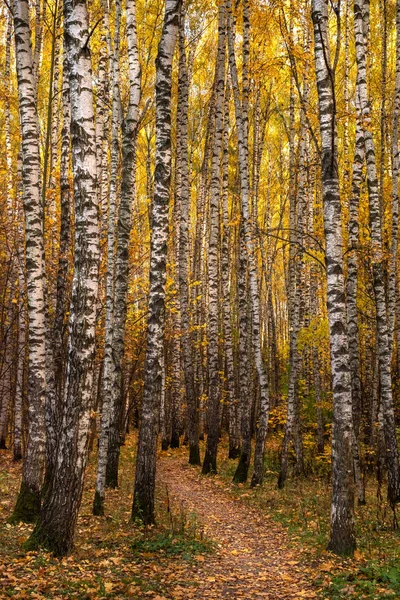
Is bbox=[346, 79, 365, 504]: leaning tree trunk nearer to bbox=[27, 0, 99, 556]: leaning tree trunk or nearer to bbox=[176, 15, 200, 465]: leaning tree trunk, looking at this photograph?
bbox=[176, 15, 200, 465]: leaning tree trunk

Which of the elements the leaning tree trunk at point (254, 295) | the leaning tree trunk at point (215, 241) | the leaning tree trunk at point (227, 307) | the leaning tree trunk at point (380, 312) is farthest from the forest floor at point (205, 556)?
the leaning tree trunk at point (227, 307)

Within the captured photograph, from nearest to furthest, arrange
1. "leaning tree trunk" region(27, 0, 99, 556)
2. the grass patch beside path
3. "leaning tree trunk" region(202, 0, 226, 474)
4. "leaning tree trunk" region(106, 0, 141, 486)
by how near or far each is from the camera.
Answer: the grass patch beside path → "leaning tree trunk" region(27, 0, 99, 556) → "leaning tree trunk" region(106, 0, 141, 486) → "leaning tree trunk" region(202, 0, 226, 474)

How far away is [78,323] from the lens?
563 cm

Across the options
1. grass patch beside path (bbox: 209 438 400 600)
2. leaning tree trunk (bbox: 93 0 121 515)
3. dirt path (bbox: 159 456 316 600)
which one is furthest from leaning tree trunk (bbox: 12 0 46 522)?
grass patch beside path (bbox: 209 438 400 600)

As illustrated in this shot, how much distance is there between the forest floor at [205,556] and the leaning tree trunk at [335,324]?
512mm

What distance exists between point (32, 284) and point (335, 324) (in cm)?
421

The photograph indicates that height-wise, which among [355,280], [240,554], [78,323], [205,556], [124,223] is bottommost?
[240,554]

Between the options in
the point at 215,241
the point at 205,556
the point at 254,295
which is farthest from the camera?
the point at 215,241

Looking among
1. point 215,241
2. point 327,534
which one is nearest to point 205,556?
point 327,534

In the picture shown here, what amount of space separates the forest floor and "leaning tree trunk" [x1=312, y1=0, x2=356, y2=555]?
0.51 meters

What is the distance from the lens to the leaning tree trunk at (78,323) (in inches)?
217

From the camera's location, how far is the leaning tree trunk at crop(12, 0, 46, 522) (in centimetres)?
691

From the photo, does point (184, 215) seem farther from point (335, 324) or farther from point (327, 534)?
point (327, 534)

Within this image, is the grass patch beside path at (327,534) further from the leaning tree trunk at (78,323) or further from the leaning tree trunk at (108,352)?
the leaning tree trunk at (108,352)
